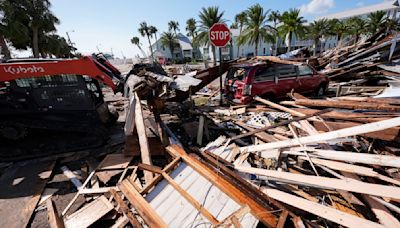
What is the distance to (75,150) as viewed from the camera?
5535mm

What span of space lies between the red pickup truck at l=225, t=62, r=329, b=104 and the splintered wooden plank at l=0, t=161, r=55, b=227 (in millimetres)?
6040

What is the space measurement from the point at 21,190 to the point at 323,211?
581cm

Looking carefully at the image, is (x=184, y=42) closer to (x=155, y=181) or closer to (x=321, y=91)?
(x=321, y=91)

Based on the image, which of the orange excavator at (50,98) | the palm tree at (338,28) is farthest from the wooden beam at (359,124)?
the palm tree at (338,28)

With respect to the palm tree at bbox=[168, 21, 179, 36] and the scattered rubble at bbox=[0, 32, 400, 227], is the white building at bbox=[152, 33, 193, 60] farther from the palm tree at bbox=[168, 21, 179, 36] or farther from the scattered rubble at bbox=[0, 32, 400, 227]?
the scattered rubble at bbox=[0, 32, 400, 227]

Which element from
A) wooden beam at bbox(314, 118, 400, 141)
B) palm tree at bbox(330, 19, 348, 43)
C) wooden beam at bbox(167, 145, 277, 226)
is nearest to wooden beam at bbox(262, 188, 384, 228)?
wooden beam at bbox(167, 145, 277, 226)

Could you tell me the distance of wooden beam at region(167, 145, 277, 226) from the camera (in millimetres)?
2160

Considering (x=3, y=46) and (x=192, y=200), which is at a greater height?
(x=3, y=46)

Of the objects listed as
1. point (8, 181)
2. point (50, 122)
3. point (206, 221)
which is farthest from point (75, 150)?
point (206, 221)

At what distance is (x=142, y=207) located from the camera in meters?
2.43

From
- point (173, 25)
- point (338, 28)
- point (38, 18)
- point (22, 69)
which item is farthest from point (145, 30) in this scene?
point (22, 69)

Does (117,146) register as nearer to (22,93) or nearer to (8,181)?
(8,181)

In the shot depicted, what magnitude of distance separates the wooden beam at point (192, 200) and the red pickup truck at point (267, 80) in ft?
15.0

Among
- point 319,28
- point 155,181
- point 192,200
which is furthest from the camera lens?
point 319,28
